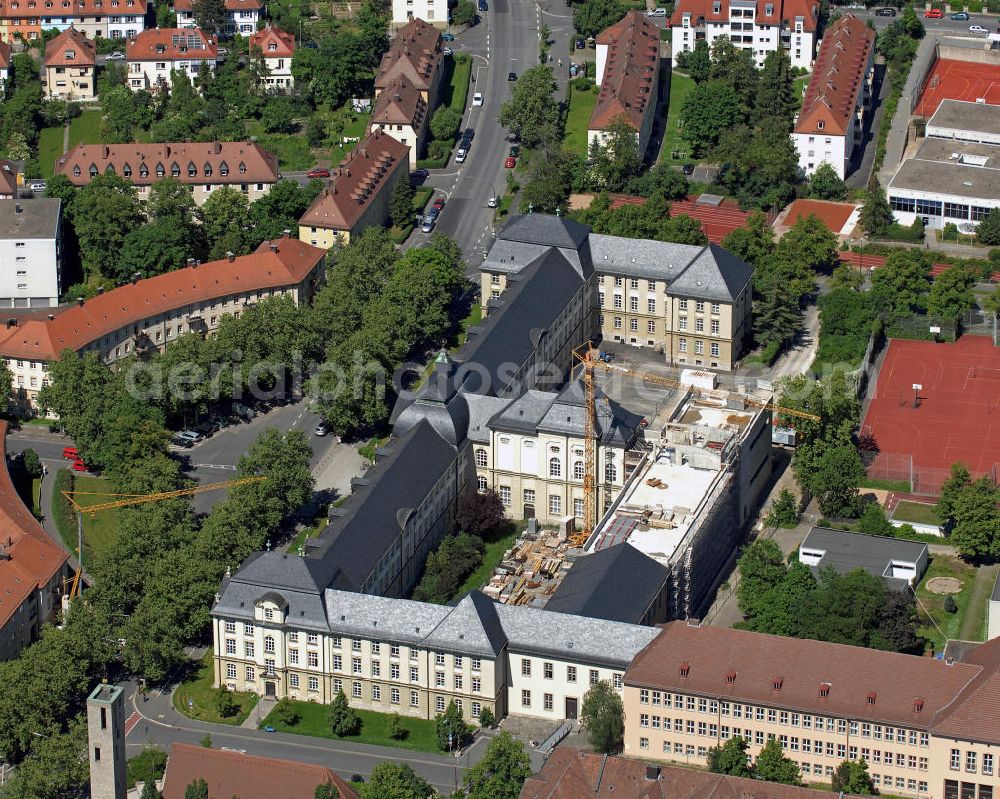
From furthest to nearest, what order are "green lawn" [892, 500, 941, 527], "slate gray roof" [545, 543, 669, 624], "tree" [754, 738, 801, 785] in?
"green lawn" [892, 500, 941, 527] → "slate gray roof" [545, 543, 669, 624] → "tree" [754, 738, 801, 785]

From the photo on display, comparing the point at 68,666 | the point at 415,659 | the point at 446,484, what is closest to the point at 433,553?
the point at 446,484

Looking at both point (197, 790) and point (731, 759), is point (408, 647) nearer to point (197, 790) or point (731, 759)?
point (197, 790)

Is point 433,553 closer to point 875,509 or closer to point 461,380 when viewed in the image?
point 461,380

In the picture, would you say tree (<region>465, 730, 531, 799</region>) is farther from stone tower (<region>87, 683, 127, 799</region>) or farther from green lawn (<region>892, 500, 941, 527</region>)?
green lawn (<region>892, 500, 941, 527</region>)

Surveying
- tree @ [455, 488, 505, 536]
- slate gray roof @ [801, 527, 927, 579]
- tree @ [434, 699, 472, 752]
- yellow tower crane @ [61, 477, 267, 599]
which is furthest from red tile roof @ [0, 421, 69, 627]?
slate gray roof @ [801, 527, 927, 579]

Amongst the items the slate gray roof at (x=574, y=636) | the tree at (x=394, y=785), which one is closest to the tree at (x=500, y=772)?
the tree at (x=394, y=785)

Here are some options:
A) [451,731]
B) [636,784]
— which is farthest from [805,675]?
[451,731]

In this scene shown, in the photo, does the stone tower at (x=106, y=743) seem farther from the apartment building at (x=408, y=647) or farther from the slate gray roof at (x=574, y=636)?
the slate gray roof at (x=574, y=636)
